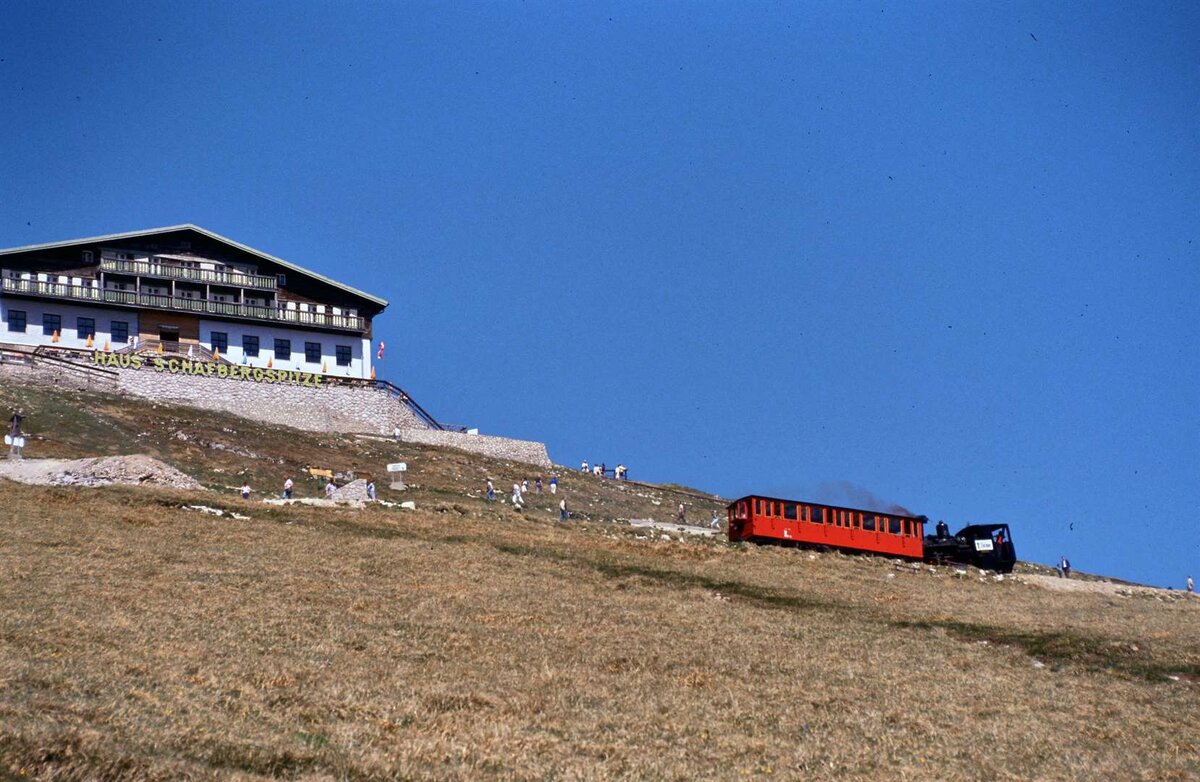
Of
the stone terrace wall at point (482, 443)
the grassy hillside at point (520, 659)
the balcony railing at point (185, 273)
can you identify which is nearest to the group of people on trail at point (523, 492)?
the stone terrace wall at point (482, 443)

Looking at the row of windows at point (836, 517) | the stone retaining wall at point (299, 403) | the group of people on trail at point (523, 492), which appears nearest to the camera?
the row of windows at point (836, 517)

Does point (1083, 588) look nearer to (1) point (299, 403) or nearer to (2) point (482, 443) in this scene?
(2) point (482, 443)

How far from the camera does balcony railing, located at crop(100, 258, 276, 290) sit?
9181 cm

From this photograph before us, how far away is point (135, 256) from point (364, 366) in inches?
774

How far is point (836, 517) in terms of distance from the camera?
60.0 metres

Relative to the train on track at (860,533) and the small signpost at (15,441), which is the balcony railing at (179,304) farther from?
the train on track at (860,533)

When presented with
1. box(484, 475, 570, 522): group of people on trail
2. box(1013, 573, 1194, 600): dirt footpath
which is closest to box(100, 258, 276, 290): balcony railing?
box(484, 475, 570, 522): group of people on trail

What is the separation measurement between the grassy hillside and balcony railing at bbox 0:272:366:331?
4395 centimetres

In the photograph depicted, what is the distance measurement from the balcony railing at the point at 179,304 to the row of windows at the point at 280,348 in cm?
160

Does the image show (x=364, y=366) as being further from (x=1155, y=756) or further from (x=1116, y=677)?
(x=1155, y=756)

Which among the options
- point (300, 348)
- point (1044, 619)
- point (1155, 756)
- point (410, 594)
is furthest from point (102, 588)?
point (300, 348)

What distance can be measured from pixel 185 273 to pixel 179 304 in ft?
11.1

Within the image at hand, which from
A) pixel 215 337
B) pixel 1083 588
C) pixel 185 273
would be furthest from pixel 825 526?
pixel 185 273

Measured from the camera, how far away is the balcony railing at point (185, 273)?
91.8 m
